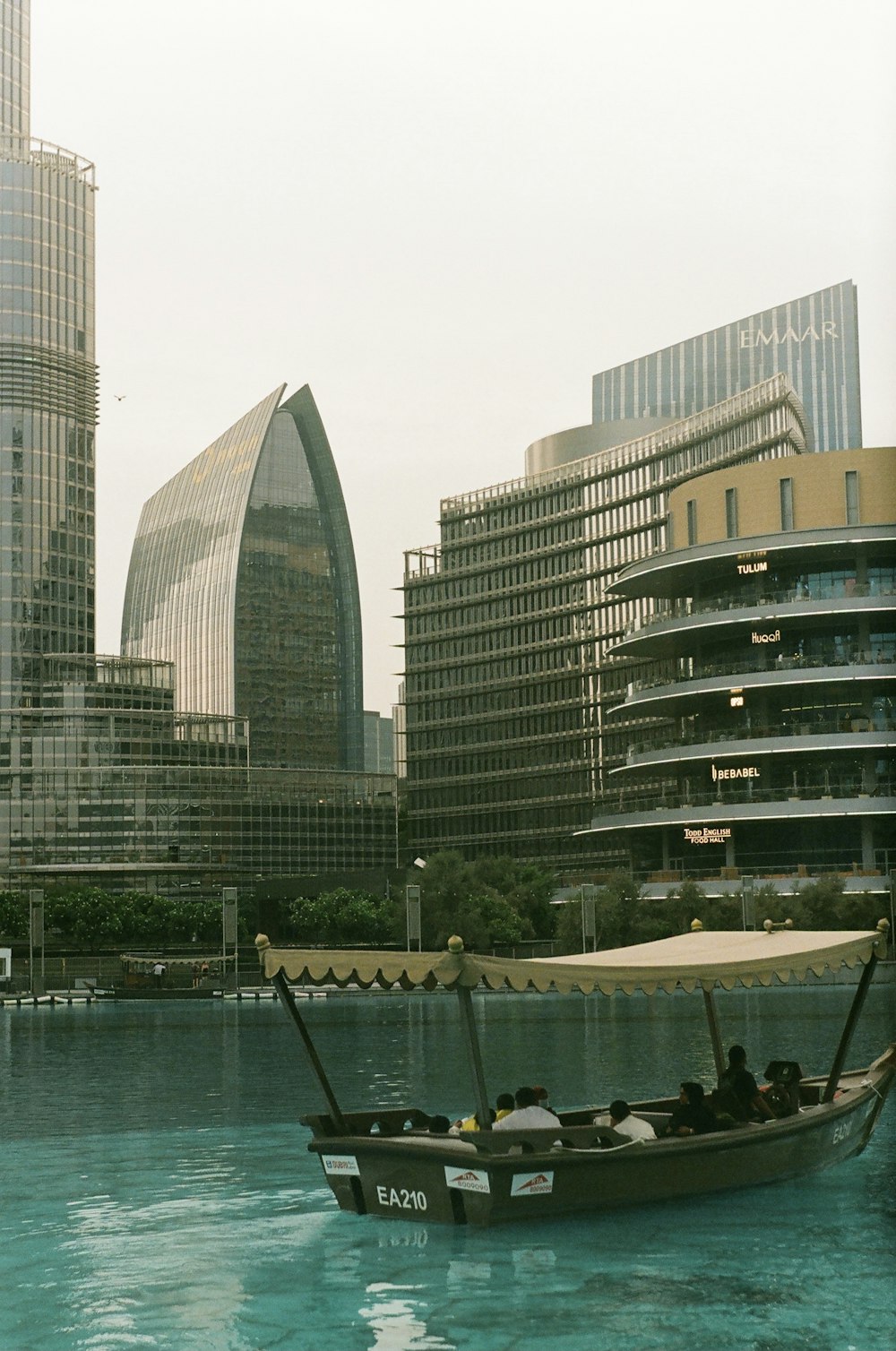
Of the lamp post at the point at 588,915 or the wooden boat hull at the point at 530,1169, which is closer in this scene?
the wooden boat hull at the point at 530,1169

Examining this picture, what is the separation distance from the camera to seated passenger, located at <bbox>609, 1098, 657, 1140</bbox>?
25.5 m

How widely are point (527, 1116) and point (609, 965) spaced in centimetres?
266

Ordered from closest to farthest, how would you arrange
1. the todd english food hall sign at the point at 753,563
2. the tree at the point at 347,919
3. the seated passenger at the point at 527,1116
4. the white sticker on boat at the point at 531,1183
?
the white sticker on boat at the point at 531,1183 < the seated passenger at the point at 527,1116 < the todd english food hall sign at the point at 753,563 < the tree at the point at 347,919

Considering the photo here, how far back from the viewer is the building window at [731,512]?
430 feet

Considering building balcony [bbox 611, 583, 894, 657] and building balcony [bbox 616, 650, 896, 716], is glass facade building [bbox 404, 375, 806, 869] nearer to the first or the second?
building balcony [bbox 611, 583, 894, 657]

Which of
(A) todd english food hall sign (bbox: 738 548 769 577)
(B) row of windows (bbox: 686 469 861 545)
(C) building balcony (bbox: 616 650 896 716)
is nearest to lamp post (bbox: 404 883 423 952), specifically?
(C) building balcony (bbox: 616 650 896 716)

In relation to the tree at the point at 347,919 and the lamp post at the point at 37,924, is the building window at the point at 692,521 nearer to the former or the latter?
the tree at the point at 347,919

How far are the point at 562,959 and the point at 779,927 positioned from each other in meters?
Answer: 10.8

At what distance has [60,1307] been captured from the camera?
848 inches

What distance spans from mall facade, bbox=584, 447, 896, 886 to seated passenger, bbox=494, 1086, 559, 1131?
94235mm

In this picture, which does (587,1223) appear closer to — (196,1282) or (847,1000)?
(196,1282)

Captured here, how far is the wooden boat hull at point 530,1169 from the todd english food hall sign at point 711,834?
101m

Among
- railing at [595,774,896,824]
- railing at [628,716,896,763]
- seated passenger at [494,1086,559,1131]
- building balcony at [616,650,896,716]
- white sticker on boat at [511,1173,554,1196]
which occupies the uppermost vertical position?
building balcony at [616,650,896,716]

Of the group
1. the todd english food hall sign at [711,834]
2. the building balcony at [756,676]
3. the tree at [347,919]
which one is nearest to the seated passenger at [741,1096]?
the building balcony at [756,676]
